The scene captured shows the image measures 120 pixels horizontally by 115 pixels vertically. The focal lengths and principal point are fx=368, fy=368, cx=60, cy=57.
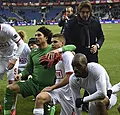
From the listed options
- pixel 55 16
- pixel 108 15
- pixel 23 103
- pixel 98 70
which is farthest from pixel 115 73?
pixel 55 16

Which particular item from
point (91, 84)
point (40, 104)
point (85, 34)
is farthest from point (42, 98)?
point (85, 34)

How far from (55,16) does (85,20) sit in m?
74.2

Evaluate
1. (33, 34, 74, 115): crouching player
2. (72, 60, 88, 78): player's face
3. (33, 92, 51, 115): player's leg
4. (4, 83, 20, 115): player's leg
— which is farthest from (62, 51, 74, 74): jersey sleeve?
(4, 83, 20, 115): player's leg

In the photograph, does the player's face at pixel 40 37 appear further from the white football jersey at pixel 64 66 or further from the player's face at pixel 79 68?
the player's face at pixel 79 68

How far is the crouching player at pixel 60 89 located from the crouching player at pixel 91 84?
44cm

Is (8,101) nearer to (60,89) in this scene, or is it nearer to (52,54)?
(60,89)

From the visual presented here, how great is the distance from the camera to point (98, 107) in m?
4.76

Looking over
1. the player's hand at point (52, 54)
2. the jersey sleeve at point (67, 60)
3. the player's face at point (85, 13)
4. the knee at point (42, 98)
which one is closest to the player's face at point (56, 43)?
the jersey sleeve at point (67, 60)

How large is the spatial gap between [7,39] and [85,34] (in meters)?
1.59

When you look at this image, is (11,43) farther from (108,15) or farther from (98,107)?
(108,15)

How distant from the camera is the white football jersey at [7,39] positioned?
708 centimetres

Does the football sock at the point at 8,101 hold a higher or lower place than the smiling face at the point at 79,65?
lower

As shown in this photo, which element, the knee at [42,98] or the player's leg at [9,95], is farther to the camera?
the player's leg at [9,95]

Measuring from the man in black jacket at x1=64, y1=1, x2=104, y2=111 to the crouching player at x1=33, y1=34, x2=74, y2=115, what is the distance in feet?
4.36
